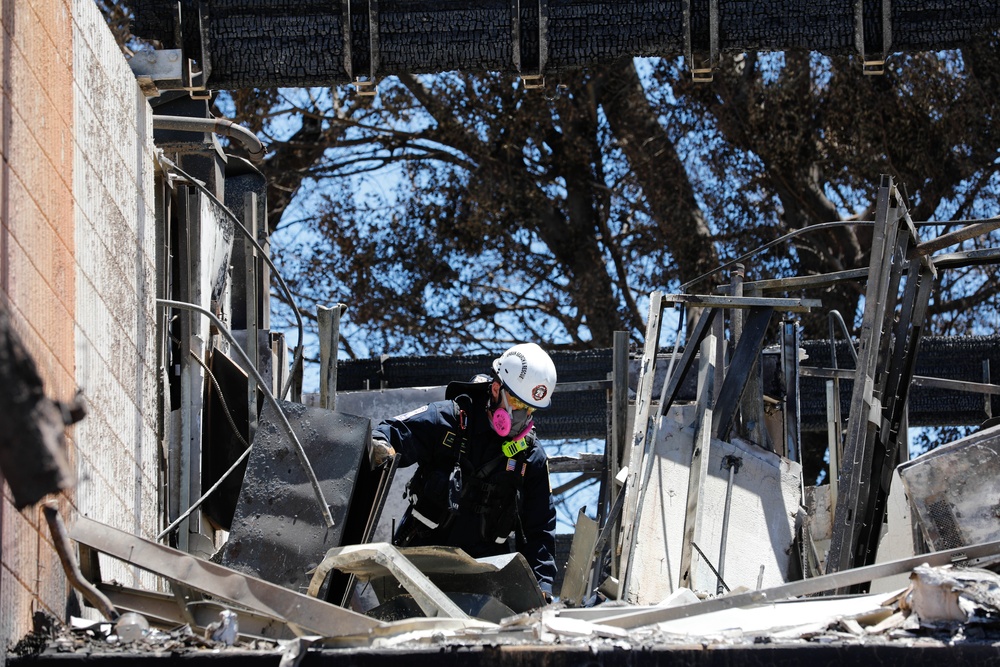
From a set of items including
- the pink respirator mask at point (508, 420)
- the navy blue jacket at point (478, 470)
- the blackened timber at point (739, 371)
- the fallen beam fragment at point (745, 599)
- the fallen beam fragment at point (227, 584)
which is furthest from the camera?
the blackened timber at point (739, 371)

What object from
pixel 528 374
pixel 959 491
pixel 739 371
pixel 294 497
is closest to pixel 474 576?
pixel 294 497

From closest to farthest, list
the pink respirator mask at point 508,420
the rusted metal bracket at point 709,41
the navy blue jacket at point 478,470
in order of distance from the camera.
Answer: the navy blue jacket at point 478,470 < the pink respirator mask at point 508,420 < the rusted metal bracket at point 709,41

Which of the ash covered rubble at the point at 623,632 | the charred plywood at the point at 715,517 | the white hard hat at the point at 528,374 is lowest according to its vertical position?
the charred plywood at the point at 715,517

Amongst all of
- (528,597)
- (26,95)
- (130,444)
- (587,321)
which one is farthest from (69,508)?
(587,321)

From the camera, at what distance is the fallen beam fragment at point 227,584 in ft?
14.3

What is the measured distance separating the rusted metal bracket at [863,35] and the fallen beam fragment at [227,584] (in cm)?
490

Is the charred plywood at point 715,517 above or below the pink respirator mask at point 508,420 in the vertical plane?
below

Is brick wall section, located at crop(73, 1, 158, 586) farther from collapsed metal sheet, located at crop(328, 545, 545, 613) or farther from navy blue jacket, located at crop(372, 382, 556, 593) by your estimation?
navy blue jacket, located at crop(372, 382, 556, 593)

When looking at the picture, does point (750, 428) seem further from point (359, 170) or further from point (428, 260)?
point (359, 170)

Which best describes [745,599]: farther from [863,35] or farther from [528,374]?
[863,35]

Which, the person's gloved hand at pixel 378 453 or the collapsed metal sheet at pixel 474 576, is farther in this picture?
the person's gloved hand at pixel 378 453

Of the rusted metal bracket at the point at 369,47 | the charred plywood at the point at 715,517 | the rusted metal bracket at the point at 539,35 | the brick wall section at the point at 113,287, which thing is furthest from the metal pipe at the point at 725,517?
the brick wall section at the point at 113,287

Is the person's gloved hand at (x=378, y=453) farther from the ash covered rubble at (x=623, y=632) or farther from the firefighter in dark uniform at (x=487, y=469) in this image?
the ash covered rubble at (x=623, y=632)

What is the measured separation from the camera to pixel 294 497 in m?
5.96
